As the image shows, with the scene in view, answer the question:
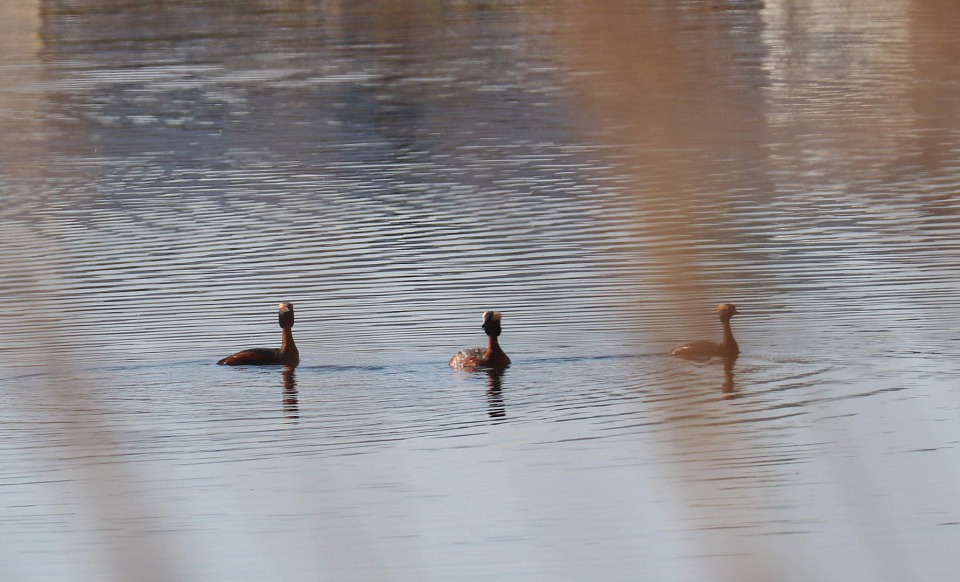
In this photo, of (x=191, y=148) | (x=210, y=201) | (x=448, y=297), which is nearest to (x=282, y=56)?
(x=191, y=148)

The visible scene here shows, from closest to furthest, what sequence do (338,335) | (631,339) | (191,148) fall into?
(631,339), (338,335), (191,148)

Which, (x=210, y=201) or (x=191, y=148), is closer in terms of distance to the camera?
(x=210, y=201)

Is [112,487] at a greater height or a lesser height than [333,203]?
greater

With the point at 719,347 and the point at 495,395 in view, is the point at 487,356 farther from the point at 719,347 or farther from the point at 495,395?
the point at 719,347

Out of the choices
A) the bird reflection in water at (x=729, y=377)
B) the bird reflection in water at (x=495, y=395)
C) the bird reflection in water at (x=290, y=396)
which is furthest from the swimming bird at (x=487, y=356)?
the bird reflection in water at (x=729, y=377)

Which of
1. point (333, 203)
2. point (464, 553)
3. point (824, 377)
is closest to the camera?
point (464, 553)

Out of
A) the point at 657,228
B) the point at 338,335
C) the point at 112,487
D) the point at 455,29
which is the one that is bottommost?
the point at 338,335

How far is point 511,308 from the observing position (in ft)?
48.1

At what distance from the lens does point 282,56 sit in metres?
39.7

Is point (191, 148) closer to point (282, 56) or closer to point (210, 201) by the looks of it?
point (210, 201)

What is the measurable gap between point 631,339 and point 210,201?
31.8ft

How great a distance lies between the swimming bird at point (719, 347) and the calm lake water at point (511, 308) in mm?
140

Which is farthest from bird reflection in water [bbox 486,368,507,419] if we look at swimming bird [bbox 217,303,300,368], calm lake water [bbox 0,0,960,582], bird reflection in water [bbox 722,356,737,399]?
swimming bird [bbox 217,303,300,368]

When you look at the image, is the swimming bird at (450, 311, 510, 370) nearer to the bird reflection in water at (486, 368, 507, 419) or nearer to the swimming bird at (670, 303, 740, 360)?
the bird reflection in water at (486, 368, 507, 419)
